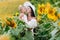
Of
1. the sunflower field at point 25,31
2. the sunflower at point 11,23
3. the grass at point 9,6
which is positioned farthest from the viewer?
the grass at point 9,6

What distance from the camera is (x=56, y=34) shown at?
5.83ft

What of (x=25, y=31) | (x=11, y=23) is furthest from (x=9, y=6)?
(x=25, y=31)

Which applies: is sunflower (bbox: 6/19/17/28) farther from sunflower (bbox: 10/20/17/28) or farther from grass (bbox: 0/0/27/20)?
grass (bbox: 0/0/27/20)

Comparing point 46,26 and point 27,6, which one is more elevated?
point 27,6

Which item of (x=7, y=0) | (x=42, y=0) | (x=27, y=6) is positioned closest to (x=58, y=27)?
(x=27, y=6)

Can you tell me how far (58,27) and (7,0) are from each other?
9.94 m

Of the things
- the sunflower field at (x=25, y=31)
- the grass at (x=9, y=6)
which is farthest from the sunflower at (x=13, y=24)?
the grass at (x=9, y=6)

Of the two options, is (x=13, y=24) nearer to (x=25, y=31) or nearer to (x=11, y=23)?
(x=11, y=23)

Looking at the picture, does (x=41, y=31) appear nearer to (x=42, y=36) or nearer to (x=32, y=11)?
(x=42, y=36)

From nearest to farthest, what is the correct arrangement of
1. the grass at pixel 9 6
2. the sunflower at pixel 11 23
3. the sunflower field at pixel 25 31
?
the sunflower field at pixel 25 31, the sunflower at pixel 11 23, the grass at pixel 9 6

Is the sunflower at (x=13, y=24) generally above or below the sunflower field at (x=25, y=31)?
above

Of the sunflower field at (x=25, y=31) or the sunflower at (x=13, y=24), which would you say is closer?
the sunflower field at (x=25, y=31)

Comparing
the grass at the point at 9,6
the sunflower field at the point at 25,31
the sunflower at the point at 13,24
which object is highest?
the grass at the point at 9,6

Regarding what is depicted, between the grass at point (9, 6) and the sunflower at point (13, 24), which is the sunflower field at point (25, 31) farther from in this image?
the grass at point (9, 6)
